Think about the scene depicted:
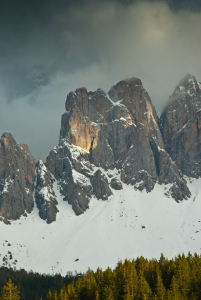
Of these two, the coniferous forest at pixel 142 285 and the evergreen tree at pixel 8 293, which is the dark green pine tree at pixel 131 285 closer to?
the coniferous forest at pixel 142 285

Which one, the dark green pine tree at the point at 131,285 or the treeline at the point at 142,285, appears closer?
the treeline at the point at 142,285

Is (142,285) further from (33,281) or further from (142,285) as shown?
(33,281)

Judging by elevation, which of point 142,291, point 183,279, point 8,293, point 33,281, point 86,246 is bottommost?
point 142,291

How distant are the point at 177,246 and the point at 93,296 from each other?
12330 cm

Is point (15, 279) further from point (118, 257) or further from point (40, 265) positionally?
point (118, 257)

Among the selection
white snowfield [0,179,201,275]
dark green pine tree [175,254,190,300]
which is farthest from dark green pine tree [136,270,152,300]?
white snowfield [0,179,201,275]

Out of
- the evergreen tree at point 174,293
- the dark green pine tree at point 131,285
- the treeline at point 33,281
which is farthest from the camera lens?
the treeline at point 33,281

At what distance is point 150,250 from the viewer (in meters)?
179

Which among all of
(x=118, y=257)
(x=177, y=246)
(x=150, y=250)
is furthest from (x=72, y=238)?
(x=177, y=246)

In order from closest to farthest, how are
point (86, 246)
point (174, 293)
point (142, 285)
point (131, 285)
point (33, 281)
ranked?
point (174, 293), point (131, 285), point (142, 285), point (33, 281), point (86, 246)

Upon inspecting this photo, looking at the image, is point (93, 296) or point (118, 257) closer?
point (93, 296)

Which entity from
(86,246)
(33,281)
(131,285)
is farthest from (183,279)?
(86,246)

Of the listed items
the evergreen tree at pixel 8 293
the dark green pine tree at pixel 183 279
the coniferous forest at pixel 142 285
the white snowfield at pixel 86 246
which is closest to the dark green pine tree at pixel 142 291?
the coniferous forest at pixel 142 285

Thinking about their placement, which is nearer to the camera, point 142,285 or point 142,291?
point 142,291
